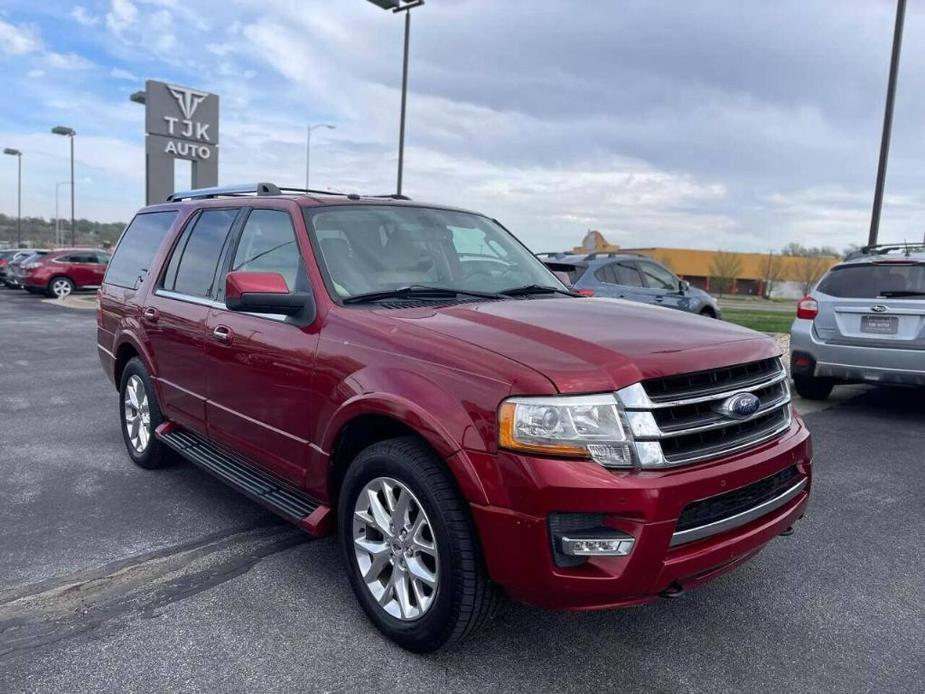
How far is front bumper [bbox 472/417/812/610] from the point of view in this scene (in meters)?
2.40

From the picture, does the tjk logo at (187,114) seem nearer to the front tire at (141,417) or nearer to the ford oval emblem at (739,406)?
the front tire at (141,417)

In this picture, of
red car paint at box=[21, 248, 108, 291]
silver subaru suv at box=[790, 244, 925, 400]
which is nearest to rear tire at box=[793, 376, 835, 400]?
silver subaru suv at box=[790, 244, 925, 400]

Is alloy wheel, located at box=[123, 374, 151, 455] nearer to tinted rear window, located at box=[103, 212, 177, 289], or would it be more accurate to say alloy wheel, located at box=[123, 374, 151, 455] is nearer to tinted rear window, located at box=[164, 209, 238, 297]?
tinted rear window, located at box=[103, 212, 177, 289]

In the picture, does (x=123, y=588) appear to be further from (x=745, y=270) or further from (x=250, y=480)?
(x=745, y=270)

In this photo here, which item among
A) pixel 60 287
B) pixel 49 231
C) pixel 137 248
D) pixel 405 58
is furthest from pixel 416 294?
pixel 49 231

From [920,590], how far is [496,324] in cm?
254

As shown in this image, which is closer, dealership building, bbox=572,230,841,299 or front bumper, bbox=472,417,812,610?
front bumper, bbox=472,417,812,610

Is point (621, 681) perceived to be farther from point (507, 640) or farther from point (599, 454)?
point (599, 454)

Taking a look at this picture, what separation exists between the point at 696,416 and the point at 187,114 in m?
25.4

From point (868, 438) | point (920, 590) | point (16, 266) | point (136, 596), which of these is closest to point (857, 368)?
A: point (868, 438)

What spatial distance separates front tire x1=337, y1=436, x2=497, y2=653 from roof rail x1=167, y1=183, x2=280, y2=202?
2110mm

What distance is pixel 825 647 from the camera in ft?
9.78

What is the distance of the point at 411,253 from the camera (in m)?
3.88

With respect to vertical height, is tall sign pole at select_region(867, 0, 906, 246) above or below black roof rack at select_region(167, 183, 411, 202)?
above
